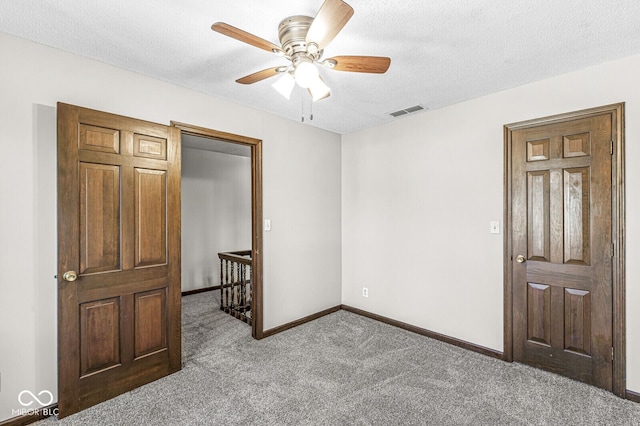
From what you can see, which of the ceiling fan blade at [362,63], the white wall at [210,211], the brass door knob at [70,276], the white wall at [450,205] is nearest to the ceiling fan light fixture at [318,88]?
the ceiling fan blade at [362,63]

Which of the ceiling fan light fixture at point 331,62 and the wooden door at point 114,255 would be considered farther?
the wooden door at point 114,255

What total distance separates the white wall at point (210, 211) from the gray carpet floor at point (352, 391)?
2278 mm

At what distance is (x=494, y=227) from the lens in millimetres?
2904

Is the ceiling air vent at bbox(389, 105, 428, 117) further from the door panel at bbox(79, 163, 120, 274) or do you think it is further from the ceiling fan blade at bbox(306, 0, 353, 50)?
the door panel at bbox(79, 163, 120, 274)

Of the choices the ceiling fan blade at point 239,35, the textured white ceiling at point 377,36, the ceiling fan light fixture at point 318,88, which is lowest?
the ceiling fan light fixture at point 318,88

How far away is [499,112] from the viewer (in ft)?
9.41

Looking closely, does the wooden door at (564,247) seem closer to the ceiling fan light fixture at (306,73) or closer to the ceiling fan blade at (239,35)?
the ceiling fan light fixture at (306,73)

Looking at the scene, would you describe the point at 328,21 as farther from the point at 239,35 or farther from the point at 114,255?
the point at 114,255

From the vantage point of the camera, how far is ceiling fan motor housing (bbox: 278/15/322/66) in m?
1.74

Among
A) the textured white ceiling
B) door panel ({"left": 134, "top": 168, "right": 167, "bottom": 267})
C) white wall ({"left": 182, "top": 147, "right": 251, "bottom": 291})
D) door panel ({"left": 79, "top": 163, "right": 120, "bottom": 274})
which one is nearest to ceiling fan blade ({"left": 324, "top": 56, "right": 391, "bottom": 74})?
the textured white ceiling

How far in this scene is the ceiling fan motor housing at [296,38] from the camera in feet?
5.70

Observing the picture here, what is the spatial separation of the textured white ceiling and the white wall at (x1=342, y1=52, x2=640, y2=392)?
0.25 meters

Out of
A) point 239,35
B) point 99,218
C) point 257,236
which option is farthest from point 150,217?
point 239,35

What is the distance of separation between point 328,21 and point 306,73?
343 mm
